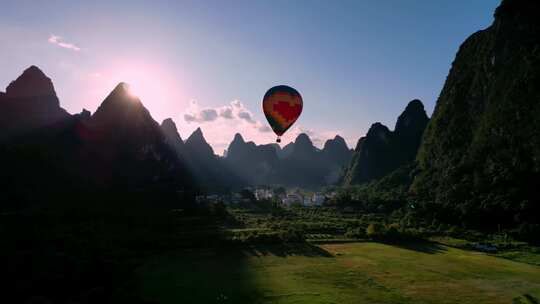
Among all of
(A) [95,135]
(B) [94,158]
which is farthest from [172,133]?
(B) [94,158]

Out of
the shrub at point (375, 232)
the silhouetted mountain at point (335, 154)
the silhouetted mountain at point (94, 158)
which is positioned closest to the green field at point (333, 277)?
the shrub at point (375, 232)

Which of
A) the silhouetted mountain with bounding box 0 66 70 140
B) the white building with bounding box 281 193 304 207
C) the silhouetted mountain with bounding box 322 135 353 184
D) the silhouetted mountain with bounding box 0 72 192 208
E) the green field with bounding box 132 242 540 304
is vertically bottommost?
the green field with bounding box 132 242 540 304

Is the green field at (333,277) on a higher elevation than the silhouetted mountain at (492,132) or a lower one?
lower

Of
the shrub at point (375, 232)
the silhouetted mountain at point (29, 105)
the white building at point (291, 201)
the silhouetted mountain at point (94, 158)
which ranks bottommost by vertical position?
the shrub at point (375, 232)

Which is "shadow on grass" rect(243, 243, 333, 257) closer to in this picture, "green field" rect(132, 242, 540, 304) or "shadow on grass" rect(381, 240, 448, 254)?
"green field" rect(132, 242, 540, 304)

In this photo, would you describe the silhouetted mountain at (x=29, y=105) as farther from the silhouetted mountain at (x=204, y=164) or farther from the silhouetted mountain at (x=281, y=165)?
the silhouetted mountain at (x=281, y=165)

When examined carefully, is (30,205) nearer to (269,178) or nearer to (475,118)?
(475,118)

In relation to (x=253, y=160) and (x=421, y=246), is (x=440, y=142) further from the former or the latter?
(x=253, y=160)

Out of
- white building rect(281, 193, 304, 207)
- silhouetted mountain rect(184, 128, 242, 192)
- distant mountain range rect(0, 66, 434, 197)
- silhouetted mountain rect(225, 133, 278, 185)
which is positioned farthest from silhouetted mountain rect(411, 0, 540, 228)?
silhouetted mountain rect(225, 133, 278, 185)
